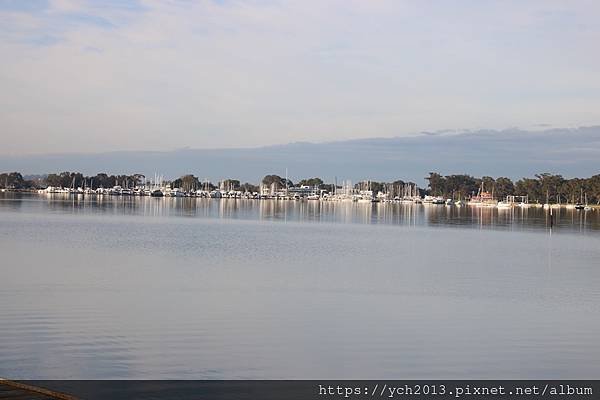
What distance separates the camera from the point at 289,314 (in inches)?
776

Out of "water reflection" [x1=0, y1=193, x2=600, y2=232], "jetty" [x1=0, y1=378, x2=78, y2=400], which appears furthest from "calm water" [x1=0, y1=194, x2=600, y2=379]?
"water reflection" [x1=0, y1=193, x2=600, y2=232]

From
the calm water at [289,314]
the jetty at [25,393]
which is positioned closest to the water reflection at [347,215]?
the calm water at [289,314]

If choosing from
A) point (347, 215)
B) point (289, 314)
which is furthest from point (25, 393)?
point (347, 215)

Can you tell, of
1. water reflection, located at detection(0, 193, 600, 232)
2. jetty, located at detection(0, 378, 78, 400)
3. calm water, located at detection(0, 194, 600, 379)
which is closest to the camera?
jetty, located at detection(0, 378, 78, 400)

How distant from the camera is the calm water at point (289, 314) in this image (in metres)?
14.1

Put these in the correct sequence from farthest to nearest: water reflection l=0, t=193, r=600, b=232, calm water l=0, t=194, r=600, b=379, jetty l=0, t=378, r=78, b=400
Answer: water reflection l=0, t=193, r=600, b=232
calm water l=0, t=194, r=600, b=379
jetty l=0, t=378, r=78, b=400

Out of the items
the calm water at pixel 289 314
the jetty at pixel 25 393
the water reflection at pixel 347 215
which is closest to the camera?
the jetty at pixel 25 393

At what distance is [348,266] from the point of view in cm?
3266

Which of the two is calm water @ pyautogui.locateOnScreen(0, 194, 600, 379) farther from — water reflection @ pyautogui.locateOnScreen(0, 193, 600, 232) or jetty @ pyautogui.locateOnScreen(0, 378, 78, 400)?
water reflection @ pyautogui.locateOnScreen(0, 193, 600, 232)

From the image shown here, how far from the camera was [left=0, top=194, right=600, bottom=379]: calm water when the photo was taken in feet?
46.3

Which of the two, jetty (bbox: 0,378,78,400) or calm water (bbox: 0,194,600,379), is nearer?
jetty (bbox: 0,378,78,400)

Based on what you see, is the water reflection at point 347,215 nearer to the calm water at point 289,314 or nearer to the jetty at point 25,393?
the calm water at point 289,314

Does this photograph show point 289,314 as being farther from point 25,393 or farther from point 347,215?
point 347,215

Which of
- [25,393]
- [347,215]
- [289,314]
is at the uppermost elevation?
[25,393]
